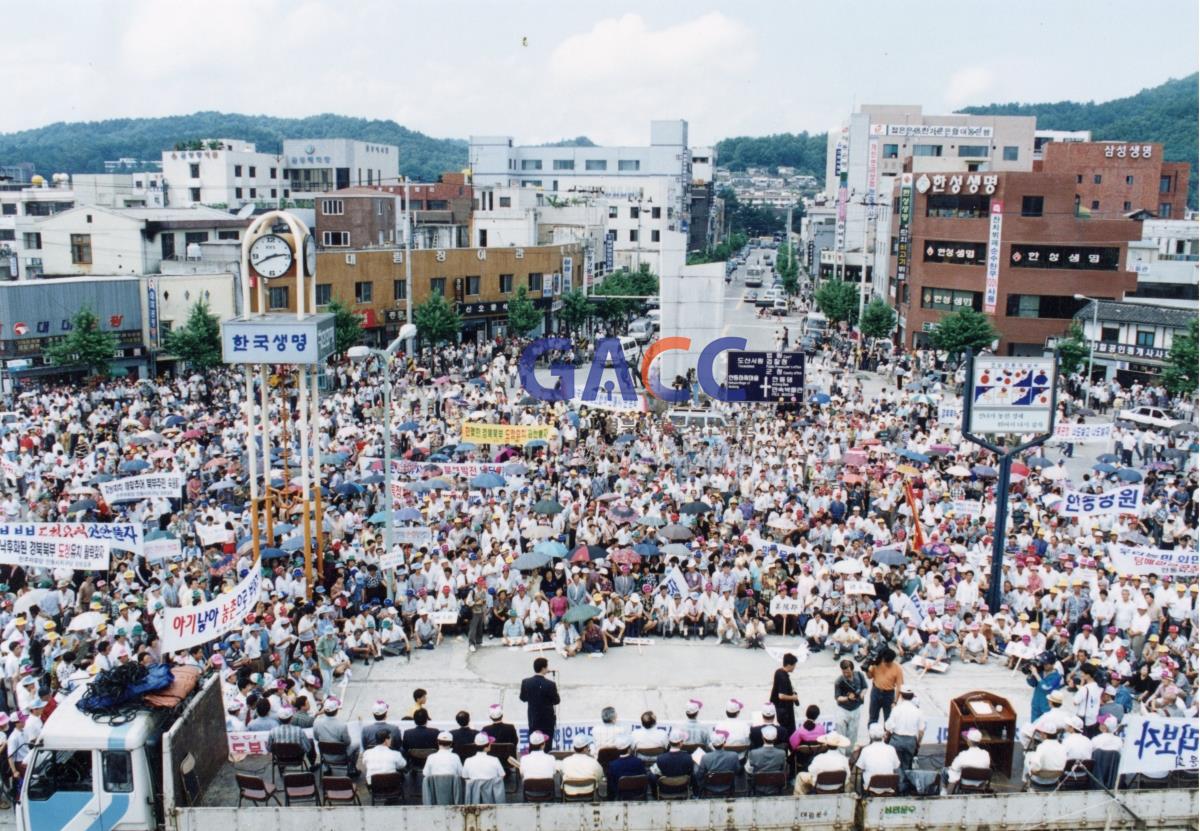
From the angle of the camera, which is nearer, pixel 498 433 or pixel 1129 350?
pixel 498 433

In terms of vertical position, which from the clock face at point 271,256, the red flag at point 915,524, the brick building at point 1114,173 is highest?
the brick building at point 1114,173

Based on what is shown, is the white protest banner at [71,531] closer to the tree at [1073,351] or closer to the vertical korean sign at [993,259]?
the tree at [1073,351]

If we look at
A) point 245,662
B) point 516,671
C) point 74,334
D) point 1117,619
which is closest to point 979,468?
point 1117,619

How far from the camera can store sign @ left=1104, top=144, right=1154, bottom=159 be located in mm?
80562

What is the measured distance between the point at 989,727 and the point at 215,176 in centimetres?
9175

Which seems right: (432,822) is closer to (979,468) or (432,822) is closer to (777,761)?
(777,761)

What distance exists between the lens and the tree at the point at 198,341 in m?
41.5

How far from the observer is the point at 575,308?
63.0 m

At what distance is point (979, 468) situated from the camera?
86.8 feet

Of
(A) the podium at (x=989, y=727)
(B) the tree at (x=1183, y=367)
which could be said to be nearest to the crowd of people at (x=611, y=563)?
(A) the podium at (x=989, y=727)

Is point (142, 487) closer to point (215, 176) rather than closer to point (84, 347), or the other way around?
point (84, 347)

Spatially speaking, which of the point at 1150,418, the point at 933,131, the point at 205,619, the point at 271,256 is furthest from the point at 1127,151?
the point at 205,619

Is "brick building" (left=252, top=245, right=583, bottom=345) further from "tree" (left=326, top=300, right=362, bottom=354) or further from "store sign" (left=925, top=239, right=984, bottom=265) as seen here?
"store sign" (left=925, top=239, right=984, bottom=265)

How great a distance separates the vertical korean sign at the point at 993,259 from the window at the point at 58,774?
51577 mm
